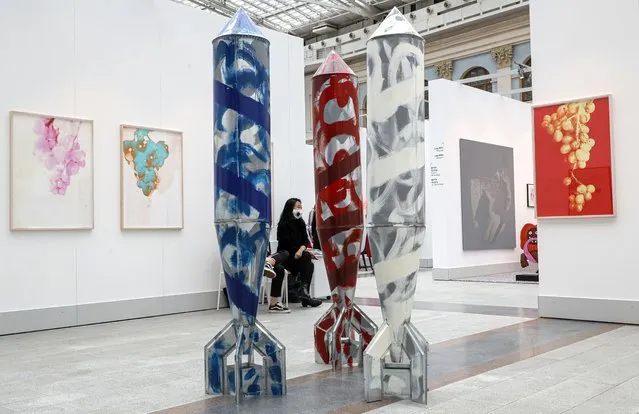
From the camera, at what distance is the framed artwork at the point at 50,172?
7070mm

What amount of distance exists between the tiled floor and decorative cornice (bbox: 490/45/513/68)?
657 inches

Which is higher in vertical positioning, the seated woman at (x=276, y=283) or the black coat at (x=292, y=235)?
the black coat at (x=292, y=235)

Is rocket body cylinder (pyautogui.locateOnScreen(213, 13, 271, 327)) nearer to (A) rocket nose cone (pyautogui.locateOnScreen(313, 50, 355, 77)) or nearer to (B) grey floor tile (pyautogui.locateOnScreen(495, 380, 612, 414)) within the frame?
(A) rocket nose cone (pyautogui.locateOnScreen(313, 50, 355, 77))

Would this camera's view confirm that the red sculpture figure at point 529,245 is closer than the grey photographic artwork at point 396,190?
No

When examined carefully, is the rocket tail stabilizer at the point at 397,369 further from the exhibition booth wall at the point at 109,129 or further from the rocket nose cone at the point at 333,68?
the exhibition booth wall at the point at 109,129

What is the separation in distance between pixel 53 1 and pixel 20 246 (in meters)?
2.83

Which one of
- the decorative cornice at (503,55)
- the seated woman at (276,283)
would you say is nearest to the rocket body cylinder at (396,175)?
the seated woman at (276,283)

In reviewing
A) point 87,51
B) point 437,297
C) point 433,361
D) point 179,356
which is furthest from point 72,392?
point 437,297

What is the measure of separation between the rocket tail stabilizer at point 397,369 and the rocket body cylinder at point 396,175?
6 centimetres

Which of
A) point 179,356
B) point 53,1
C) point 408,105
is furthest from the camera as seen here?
point 53,1

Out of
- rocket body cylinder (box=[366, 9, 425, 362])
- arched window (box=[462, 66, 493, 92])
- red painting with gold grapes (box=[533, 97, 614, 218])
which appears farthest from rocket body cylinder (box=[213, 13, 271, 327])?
arched window (box=[462, 66, 493, 92])

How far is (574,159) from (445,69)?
717 inches

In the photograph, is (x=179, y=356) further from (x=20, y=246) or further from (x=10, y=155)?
(x=10, y=155)

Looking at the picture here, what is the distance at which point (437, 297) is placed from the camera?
32.9ft
